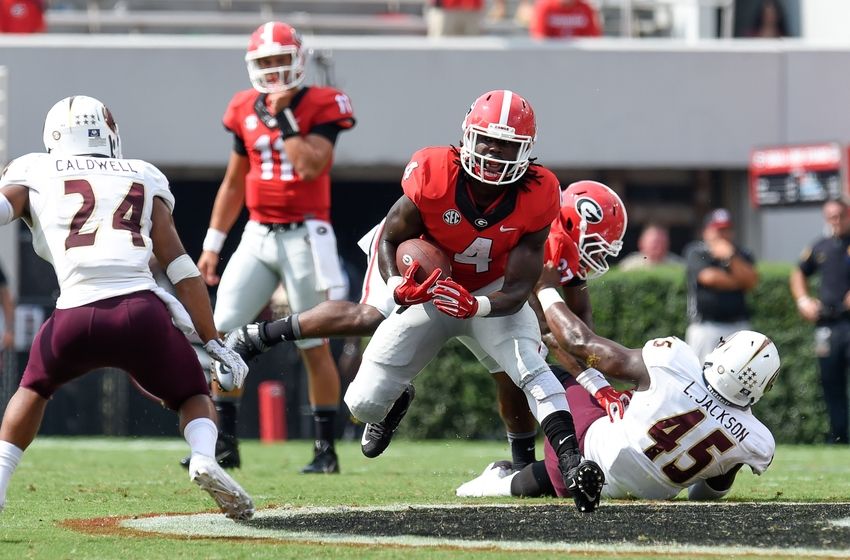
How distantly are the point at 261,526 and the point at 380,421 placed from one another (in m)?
1.27

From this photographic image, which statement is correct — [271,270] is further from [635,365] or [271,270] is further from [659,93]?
[659,93]

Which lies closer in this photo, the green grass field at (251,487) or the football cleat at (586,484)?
the green grass field at (251,487)

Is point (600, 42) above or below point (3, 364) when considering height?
above

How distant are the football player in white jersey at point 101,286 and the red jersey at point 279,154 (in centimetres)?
250

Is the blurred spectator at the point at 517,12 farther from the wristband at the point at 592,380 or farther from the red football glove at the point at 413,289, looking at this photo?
the red football glove at the point at 413,289

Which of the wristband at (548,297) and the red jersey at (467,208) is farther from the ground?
the red jersey at (467,208)

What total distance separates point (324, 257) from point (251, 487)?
58.4 inches

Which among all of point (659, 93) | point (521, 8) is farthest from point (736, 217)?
point (521, 8)

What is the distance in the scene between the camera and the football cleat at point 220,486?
16.3 feet

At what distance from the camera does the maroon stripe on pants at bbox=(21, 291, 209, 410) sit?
16.5 ft

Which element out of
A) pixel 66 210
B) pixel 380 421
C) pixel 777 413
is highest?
pixel 66 210

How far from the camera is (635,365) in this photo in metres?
6.00

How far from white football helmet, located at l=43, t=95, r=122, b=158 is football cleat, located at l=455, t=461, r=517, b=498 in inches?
90.4

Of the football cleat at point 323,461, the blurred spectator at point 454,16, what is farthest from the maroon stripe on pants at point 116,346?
the blurred spectator at point 454,16
